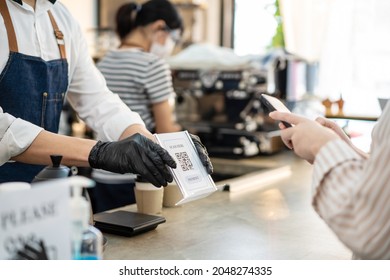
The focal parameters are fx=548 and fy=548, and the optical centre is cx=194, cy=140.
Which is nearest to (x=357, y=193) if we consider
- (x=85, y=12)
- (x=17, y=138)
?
(x=17, y=138)

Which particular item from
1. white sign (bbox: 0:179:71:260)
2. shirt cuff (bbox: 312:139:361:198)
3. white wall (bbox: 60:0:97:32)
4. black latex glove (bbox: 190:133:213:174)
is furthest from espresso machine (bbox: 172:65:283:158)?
white sign (bbox: 0:179:71:260)

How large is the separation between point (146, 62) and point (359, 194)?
1758 mm

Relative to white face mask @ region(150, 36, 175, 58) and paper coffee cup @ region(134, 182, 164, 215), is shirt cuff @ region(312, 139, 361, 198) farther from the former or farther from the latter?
white face mask @ region(150, 36, 175, 58)

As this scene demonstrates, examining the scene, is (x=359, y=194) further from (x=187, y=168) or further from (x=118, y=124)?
(x=118, y=124)

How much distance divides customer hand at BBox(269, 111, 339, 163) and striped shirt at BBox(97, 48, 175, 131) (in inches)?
55.6

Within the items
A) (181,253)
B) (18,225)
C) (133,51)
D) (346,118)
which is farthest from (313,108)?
(18,225)

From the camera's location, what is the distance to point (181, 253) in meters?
1.40

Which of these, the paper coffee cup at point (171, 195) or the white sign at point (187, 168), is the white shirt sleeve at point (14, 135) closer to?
the white sign at point (187, 168)

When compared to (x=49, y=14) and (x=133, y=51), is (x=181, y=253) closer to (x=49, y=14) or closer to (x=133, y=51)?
(x=49, y=14)

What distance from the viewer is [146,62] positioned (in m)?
2.55

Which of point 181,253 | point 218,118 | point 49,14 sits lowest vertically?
point 218,118

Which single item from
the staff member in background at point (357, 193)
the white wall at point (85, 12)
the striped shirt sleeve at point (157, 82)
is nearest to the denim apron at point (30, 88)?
the striped shirt sleeve at point (157, 82)

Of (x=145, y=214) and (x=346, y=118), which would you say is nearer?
(x=145, y=214)
